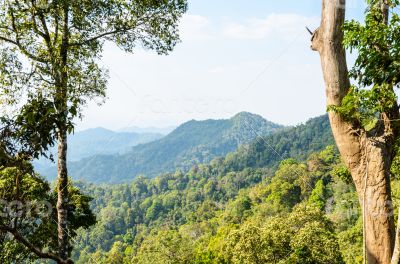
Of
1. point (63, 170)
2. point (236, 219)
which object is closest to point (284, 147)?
point (236, 219)

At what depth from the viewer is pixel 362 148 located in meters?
5.03

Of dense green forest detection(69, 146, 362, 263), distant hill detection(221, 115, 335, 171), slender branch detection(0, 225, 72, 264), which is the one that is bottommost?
dense green forest detection(69, 146, 362, 263)

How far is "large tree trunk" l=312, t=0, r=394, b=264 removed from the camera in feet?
15.7

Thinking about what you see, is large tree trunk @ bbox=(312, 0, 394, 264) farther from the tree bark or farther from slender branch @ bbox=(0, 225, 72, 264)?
the tree bark

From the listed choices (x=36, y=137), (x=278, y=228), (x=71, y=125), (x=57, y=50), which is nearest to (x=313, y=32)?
(x=71, y=125)

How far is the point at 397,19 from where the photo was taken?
4.90 meters

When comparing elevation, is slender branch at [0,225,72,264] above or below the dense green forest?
above

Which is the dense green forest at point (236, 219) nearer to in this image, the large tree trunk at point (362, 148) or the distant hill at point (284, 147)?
the large tree trunk at point (362, 148)

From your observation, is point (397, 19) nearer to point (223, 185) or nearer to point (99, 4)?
point (99, 4)

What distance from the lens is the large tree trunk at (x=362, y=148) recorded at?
15.7ft

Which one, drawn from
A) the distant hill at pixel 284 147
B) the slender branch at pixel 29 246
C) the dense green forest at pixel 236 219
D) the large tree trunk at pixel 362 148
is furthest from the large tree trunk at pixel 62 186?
the distant hill at pixel 284 147

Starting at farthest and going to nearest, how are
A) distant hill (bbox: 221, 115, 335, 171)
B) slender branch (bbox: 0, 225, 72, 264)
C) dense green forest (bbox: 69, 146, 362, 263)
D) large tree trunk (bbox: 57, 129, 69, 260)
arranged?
1. distant hill (bbox: 221, 115, 335, 171)
2. dense green forest (bbox: 69, 146, 362, 263)
3. large tree trunk (bbox: 57, 129, 69, 260)
4. slender branch (bbox: 0, 225, 72, 264)

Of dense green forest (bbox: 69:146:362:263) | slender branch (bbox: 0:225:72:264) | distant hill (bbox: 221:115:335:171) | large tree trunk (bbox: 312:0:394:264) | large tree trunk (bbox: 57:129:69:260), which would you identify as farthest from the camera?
distant hill (bbox: 221:115:335:171)

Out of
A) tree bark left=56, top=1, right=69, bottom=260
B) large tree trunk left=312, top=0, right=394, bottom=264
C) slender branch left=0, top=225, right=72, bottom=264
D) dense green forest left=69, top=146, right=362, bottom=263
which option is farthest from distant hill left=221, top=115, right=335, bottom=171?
slender branch left=0, top=225, right=72, bottom=264
